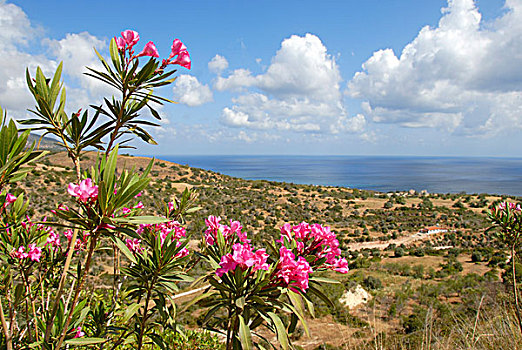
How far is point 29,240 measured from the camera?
1929mm

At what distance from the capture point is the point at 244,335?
119 centimetres

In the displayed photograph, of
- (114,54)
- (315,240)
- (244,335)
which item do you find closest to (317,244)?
(315,240)

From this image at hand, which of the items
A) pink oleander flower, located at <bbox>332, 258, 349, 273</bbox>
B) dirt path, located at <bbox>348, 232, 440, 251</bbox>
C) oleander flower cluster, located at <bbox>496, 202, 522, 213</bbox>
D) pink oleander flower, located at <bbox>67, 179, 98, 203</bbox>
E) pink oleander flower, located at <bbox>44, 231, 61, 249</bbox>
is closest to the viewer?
pink oleander flower, located at <bbox>67, 179, 98, 203</bbox>

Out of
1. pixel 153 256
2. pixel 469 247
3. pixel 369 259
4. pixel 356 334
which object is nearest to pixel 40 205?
pixel 356 334

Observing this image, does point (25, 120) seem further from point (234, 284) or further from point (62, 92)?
point (234, 284)

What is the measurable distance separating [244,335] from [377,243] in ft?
68.9

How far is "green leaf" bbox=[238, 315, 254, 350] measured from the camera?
1168mm

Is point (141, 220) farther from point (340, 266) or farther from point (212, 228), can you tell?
point (340, 266)

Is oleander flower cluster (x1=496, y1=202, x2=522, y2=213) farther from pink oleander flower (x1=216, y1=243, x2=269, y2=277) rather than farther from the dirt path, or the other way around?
the dirt path


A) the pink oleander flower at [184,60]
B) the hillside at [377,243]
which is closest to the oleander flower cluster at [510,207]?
the hillside at [377,243]

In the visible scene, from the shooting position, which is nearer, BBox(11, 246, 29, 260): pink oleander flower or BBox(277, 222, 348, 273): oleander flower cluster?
BBox(277, 222, 348, 273): oleander flower cluster

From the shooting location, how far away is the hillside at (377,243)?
8594 mm

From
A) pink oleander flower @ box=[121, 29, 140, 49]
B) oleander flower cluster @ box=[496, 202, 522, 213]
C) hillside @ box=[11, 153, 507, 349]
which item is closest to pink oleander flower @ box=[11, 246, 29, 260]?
hillside @ box=[11, 153, 507, 349]

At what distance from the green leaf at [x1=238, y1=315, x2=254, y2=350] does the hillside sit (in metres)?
0.98
